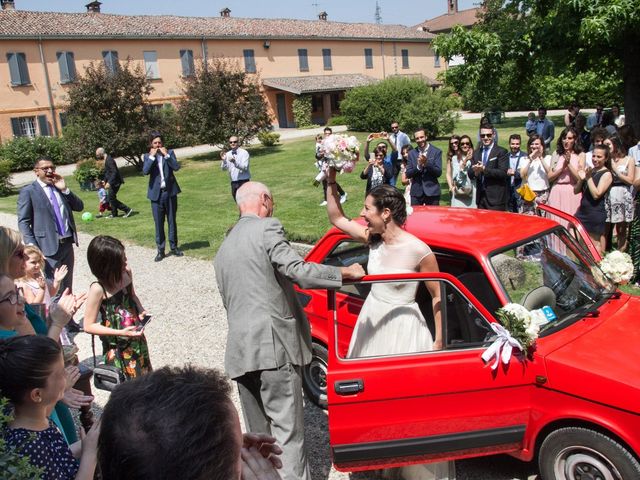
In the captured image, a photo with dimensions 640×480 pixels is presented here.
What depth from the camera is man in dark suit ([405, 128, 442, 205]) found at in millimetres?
9797

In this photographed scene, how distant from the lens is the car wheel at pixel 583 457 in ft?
11.0

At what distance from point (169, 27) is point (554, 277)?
4298cm

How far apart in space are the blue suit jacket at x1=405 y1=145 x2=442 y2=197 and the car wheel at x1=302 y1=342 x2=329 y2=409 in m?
5.37

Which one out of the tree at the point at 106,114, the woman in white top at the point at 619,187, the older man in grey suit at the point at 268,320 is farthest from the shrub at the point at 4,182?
the older man in grey suit at the point at 268,320

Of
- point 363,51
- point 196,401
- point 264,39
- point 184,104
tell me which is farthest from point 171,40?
point 196,401

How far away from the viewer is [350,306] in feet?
15.4

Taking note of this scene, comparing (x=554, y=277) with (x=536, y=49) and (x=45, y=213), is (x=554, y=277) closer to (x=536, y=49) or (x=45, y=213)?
(x=45, y=213)

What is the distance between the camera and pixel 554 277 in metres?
4.23

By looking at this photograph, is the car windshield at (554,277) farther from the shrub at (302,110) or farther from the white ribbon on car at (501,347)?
the shrub at (302,110)

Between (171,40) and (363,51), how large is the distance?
18.8 m

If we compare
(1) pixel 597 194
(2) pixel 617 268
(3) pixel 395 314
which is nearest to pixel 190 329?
(3) pixel 395 314

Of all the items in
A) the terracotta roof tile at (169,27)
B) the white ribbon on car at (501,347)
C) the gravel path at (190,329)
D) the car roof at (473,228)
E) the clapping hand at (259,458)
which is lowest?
the gravel path at (190,329)

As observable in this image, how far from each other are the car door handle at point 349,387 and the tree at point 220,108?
27275 mm

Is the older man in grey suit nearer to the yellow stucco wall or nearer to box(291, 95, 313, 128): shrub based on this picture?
the yellow stucco wall
